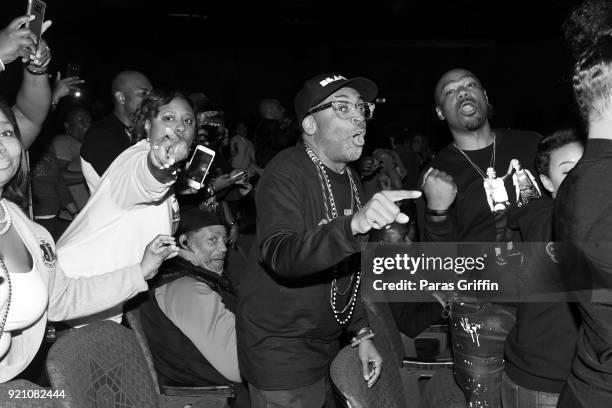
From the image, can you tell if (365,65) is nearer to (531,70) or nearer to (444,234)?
(531,70)

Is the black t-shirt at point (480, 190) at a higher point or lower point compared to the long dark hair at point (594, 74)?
lower

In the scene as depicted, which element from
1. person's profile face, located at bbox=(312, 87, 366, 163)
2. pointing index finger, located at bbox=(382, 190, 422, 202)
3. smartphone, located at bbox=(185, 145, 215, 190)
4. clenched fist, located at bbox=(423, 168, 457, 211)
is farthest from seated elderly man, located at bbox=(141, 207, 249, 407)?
pointing index finger, located at bbox=(382, 190, 422, 202)

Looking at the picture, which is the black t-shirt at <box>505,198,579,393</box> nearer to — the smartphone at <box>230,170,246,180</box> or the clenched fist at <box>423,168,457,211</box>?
the clenched fist at <box>423,168,457,211</box>

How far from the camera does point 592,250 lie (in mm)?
1357

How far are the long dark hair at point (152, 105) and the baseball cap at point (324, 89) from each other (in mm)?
713

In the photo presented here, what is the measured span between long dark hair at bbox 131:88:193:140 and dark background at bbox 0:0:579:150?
8402 millimetres

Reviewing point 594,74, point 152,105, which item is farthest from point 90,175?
point 594,74

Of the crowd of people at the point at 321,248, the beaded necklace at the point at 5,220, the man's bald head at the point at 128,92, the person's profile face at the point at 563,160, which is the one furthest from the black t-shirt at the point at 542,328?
the man's bald head at the point at 128,92

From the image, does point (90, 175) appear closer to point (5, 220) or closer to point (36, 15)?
point (36, 15)

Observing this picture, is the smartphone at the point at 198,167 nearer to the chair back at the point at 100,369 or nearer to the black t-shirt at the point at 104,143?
the black t-shirt at the point at 104,143

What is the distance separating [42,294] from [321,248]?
82cm

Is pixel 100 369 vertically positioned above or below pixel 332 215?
below

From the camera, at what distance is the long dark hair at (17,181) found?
2.05m

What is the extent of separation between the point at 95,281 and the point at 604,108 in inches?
63.8
